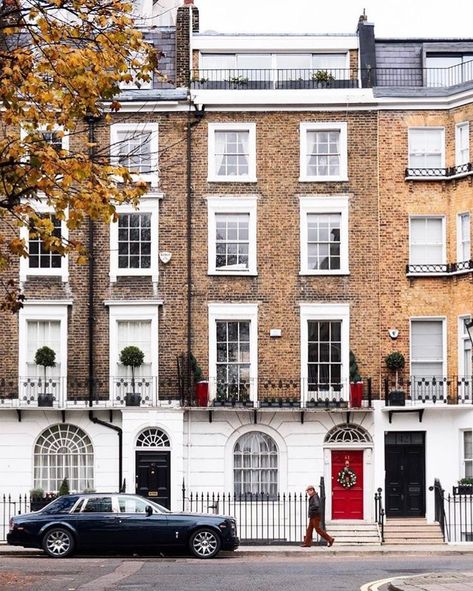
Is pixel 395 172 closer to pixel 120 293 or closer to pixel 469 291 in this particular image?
pixel 469 291

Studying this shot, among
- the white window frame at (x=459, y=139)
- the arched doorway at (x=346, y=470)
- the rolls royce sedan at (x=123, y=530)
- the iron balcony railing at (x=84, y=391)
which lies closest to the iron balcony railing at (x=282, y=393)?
the arched doorway at (x=346, y=470)

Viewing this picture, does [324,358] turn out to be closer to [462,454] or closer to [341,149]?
[462,454]

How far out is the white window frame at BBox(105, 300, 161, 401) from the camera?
40.0 metres

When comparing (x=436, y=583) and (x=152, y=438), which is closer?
(x=436, y=583)

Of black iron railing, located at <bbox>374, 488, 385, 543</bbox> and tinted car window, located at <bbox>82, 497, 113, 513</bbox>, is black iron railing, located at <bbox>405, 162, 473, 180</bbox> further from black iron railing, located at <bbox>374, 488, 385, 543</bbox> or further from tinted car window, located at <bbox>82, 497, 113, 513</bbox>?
tinted car window, located at <bbox>82, 497, 113, 513</bbox>

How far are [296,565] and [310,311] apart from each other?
12.9 metres

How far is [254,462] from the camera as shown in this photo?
4006 centimetres

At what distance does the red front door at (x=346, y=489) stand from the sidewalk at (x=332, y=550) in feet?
12.1

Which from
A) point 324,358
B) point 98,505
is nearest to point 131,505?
point 98,505

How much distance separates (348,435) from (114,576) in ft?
52.6

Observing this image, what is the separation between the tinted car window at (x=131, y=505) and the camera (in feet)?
100

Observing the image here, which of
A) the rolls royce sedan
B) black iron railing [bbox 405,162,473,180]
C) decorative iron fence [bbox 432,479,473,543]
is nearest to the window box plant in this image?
decorative iron fence [bbox 432,479,473,543]

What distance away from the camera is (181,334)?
1578 inches

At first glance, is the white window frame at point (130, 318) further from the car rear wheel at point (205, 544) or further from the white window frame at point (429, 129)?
the car rear wheel at point (205, 544)
